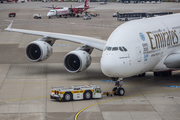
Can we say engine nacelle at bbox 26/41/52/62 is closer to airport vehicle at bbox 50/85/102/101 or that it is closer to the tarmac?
the tarmac

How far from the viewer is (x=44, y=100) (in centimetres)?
2531

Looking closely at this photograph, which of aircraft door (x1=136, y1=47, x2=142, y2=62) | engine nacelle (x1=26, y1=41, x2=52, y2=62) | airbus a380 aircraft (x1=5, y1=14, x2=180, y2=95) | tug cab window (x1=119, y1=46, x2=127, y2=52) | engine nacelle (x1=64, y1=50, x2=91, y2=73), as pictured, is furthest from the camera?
engine nacelle (x1=26, y1=41, x2=52, y2=62)

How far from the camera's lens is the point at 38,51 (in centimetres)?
3441

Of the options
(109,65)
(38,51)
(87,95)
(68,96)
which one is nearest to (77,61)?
(38,51)

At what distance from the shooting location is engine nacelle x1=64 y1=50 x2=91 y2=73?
30.3 m

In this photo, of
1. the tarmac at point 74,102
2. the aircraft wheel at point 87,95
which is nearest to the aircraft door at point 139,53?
the tarmac at point 74,102

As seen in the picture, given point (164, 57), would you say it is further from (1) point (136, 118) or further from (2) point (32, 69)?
(2) point (32, 69)

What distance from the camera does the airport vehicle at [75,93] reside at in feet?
81.8

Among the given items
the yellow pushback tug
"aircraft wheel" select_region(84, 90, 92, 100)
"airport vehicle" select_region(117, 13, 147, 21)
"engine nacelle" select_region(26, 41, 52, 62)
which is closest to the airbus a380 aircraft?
"engine nacelle" select_region(26, 41, 52, 62)

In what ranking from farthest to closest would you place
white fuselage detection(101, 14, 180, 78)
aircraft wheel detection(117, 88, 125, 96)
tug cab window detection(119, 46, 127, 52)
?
aircraft wheel detection(117, 88, 125, 96) → tug cab window detection(119, 46, 127, 52) → white fuselage detection(101, 14, 180, 78)

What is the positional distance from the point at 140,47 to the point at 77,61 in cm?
714

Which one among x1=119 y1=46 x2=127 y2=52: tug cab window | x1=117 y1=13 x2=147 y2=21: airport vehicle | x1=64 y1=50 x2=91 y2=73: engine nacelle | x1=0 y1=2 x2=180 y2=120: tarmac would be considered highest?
x1=119 y1=46 x2=127 y2=52: tug cab window

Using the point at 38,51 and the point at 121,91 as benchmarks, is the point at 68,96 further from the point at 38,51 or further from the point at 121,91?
the point at 38,51

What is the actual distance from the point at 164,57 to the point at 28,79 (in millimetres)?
13077
